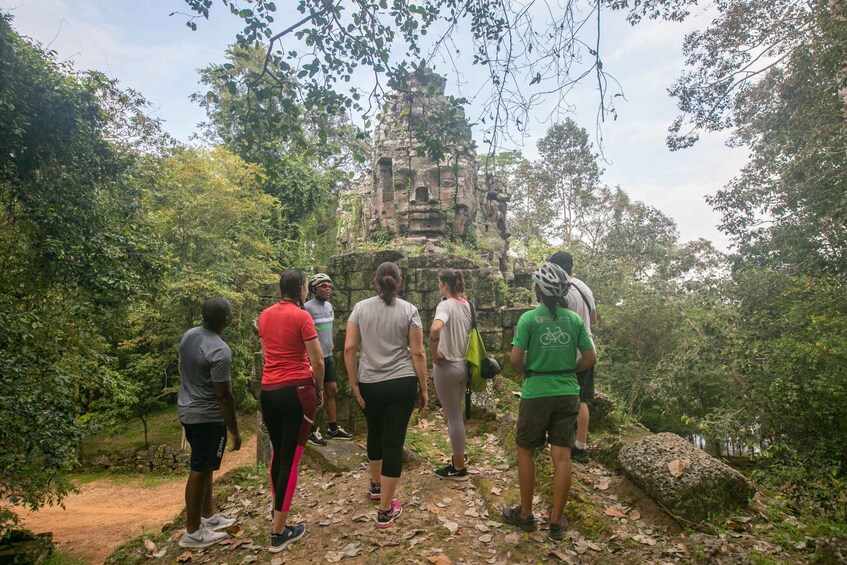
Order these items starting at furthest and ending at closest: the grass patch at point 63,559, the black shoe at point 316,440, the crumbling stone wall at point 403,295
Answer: the grass patch at point 63,559 → the crumbling stone wall at point 403,295 → the black shoe at point 316,440

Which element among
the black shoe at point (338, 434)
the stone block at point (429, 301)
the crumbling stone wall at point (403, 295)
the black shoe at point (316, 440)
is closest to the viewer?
the black shoe at point (316, 440)

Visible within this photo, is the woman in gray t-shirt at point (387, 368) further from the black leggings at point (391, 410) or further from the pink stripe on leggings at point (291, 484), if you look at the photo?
the pink stripe on leggings at point (291, 484)

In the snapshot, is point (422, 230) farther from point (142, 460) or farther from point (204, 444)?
point (142, 460)

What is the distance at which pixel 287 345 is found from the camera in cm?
346

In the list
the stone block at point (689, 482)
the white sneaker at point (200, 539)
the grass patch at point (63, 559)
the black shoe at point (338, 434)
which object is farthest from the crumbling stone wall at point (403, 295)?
the grass patch at point (63, 559)

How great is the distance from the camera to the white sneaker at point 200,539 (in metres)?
3.72

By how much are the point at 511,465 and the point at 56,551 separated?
977 centimetres

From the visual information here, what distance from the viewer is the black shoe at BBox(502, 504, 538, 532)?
11.4 feet

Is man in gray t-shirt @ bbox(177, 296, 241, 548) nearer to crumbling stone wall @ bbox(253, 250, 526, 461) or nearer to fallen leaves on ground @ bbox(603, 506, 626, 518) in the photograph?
crumbling stone wall @ bbox(253, 250, 526, 461)

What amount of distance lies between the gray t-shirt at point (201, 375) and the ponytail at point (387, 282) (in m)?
1.22

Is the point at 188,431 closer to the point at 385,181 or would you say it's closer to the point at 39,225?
the point at 39,225

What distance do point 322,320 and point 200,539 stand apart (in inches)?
88.2

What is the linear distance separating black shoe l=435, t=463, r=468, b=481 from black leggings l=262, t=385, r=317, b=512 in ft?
5.12

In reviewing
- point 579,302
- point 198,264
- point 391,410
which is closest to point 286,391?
point 391,410
